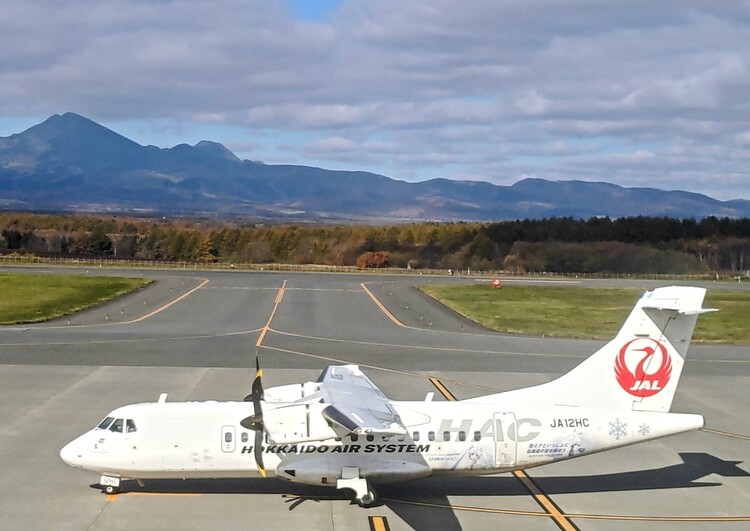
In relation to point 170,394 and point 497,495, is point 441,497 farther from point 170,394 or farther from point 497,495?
point 170,394

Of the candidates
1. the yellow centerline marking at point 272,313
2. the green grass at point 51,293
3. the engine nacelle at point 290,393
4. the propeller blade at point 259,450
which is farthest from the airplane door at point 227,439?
the green grass at point 51,293

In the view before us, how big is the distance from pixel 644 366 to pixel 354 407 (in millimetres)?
8350

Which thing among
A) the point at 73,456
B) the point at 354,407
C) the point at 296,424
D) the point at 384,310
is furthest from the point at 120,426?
the point at 384,310

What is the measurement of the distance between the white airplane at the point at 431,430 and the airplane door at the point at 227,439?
25 mm

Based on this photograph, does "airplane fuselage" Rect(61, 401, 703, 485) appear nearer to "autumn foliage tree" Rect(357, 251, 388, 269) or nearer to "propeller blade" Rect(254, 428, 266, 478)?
"propeller blade" Rect(254, 428, 266, 478)

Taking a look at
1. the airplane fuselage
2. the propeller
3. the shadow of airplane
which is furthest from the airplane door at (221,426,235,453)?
the shadow of airplane

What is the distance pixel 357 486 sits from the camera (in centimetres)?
2019

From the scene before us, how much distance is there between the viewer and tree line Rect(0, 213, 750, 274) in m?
129

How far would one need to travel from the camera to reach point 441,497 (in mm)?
21469

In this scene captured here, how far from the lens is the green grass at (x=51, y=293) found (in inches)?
2201

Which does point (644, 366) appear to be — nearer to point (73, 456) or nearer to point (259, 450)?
point (259, 450)

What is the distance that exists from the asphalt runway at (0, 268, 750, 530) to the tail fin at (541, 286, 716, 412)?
256 cm

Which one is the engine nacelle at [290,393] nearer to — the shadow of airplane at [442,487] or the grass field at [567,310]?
the shadow of airplane at [442,487]

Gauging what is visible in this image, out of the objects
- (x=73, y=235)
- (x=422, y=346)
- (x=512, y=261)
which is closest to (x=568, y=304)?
(x=422, y=346)
